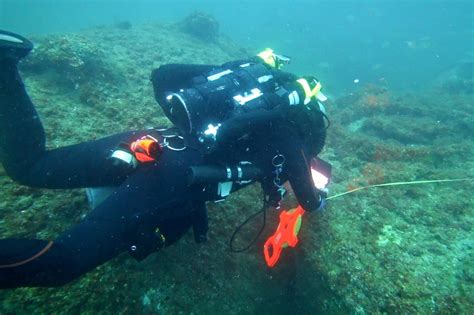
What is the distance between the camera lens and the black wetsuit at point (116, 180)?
304 cm

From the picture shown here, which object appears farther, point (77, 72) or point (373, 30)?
point (373, 30)

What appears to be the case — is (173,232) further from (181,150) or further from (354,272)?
(354,272)

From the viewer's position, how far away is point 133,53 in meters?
13.6

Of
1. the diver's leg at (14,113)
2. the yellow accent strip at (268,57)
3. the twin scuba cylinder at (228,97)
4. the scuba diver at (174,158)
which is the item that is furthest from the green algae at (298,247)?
the yellow accent strip at (268,57)

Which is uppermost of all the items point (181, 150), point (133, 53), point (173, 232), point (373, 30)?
point (181, 150)

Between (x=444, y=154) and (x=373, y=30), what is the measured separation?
51.9 m

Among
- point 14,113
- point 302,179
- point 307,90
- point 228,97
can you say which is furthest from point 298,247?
point 14,113

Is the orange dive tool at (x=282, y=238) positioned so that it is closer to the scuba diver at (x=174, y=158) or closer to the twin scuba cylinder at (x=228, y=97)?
the scuba diver at (x=174, y=158)

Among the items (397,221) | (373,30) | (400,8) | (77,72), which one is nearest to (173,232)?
(397,221)

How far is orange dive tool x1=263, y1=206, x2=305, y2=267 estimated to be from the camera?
436 cm

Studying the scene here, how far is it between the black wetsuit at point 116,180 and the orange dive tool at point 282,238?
0.46 metres

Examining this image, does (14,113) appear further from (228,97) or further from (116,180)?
(228,97)

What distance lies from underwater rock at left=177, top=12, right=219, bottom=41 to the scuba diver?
747 inches

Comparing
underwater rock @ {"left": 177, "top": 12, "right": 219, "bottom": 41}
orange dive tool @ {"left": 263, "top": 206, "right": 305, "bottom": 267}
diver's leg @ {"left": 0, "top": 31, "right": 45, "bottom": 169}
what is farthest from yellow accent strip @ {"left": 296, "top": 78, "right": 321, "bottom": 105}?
underwater rock @ {"left": 177, "top": 12, "right": 219, "bottom": 41}
